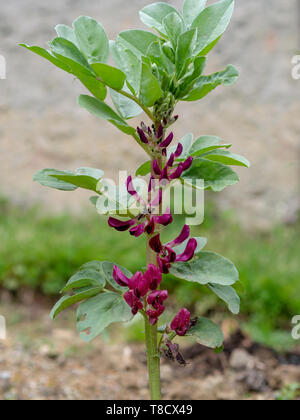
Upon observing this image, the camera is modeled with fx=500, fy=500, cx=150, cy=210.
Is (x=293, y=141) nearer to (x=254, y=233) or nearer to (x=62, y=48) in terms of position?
(x=254, y=233)

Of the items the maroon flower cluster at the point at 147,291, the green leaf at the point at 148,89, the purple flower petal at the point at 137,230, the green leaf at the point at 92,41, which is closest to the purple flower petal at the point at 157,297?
the maroon flower cluster at the point at 147,291

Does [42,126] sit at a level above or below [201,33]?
above

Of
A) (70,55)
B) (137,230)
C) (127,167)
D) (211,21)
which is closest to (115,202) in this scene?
(137,230)

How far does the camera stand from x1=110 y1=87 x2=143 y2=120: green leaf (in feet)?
3.47

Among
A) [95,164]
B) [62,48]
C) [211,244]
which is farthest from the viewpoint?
[95,164]

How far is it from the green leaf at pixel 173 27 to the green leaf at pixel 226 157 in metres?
0.22

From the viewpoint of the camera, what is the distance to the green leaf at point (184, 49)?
3.01 ft

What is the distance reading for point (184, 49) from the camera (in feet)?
3.06

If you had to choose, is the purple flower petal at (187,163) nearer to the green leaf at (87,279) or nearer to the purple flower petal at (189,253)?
the purple flower petal at (189,253)

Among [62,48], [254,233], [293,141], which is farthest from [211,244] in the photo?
[62,48]

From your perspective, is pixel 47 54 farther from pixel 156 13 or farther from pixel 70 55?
pixel 156 13

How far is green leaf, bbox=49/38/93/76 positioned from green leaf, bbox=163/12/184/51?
166 mm

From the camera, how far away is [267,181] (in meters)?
3.79

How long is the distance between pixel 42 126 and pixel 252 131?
1.67 meters
